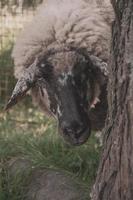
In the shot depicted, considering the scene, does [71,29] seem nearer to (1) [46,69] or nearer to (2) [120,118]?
(1) [46,69]

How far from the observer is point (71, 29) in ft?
12.4

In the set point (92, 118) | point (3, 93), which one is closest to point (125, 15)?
point (92, 118)

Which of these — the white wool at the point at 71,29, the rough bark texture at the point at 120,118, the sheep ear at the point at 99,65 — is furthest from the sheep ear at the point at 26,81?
the rough bark texture at the point at 120,118

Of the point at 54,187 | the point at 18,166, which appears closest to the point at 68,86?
the point at 54,187

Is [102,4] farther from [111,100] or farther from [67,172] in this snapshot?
[111,100]

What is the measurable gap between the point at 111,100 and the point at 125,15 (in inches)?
14.8

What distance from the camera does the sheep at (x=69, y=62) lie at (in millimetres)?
3406

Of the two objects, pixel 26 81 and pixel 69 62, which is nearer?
pixel 69 62

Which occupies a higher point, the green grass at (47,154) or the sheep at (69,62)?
the sheep at (69,62)

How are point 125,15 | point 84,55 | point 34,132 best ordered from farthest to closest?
point 34,132 < point 84,55 < point 125,15

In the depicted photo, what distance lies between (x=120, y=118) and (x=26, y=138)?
6.97ft

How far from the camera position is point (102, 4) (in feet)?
12.6

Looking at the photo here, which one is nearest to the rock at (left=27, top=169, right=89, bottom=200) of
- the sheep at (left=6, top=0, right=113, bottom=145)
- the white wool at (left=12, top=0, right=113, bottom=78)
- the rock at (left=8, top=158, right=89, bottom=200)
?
the rock at (left=8, top=158, right=89, bottom=200)

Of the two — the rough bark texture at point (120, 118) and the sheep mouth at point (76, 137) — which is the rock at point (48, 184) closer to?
the sheep mouth at point (76, 137)
